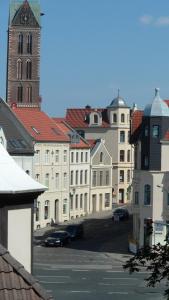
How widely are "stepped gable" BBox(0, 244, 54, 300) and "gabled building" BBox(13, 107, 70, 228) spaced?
59734 millimetres

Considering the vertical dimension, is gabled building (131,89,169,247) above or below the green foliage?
above

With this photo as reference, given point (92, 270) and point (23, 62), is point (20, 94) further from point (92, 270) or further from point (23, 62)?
point (92, 270)

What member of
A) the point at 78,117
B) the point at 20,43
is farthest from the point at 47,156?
the point at 20,43

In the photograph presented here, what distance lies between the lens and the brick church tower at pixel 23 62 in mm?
104688

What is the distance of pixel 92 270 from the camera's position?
1661 inches

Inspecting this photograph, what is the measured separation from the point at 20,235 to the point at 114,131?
8730 centimetres

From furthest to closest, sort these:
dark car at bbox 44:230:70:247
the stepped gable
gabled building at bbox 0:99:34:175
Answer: gabled building at bbox 0:99:34:175, dark car at bbox 44:230:70:247, the stepped gable

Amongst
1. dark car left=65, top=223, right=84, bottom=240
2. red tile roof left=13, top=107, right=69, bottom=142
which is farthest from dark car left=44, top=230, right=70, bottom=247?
red tile roof left=13, top=107, right=69, bottom=142

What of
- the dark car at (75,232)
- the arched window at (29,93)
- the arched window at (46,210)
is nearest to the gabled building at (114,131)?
the arched window at (29,93)

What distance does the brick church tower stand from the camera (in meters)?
105

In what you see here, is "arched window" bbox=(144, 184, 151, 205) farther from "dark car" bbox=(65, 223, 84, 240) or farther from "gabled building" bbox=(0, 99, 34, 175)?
"gabled building" bbox=(0, 99, 34, 175)

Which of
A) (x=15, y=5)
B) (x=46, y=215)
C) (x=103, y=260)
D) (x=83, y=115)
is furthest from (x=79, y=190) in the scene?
(x=15, y=5)

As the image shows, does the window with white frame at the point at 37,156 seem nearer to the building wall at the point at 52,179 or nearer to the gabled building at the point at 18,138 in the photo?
the building wall at the point at 52,179

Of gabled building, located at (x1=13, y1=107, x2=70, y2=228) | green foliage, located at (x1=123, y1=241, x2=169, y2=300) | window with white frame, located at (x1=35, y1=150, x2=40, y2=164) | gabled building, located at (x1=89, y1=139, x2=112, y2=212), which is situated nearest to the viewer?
green foliage, located at (x1=123, y1=241, x2=169, y2=300)
